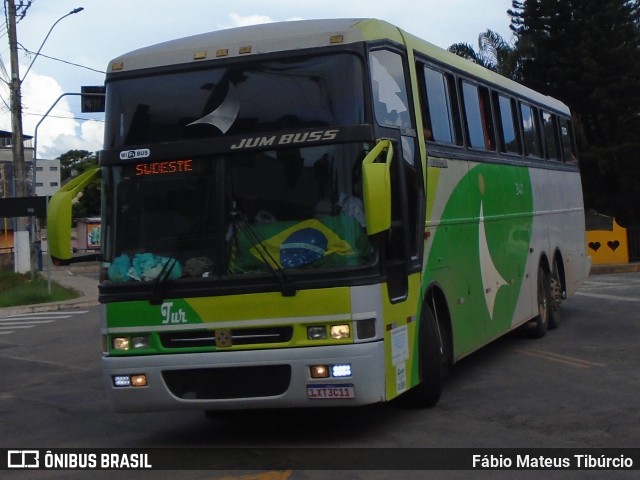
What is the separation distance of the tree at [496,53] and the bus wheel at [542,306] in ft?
102

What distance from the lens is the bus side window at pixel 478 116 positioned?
40.0 ft

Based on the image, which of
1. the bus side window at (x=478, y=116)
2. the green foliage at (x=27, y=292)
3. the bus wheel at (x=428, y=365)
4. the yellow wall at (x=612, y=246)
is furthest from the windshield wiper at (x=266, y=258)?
the yellow wall at (x=612, y=246)

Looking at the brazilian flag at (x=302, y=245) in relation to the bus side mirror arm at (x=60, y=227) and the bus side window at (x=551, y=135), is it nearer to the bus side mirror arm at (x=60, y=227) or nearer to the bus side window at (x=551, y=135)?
the bus side mirror arm at (x=60, y=227)

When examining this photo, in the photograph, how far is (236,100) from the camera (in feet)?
29.2

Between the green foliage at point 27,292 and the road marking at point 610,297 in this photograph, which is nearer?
the road marking at point 610,297

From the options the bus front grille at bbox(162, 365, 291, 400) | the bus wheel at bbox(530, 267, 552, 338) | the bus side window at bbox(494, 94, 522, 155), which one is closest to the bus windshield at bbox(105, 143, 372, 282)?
the bus front grille at bbox(162, 365, 291, 400)

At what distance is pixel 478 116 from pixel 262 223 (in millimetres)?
4970

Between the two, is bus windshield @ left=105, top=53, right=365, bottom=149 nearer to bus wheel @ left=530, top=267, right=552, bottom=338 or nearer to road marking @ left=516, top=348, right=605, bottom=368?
road marking @ left=516, top=348, right=605, bottom=368

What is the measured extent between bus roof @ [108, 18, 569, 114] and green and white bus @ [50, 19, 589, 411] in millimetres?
20

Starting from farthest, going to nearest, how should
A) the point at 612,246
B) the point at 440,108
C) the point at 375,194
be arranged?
the point at 612,246 → the point at 440,108 → the point at 375,194

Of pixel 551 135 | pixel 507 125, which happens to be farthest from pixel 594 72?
pixel 507 125

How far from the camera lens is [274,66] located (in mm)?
8859

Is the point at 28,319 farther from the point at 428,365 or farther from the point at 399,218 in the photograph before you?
the point at 399,218

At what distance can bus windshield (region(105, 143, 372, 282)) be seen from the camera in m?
8.46
